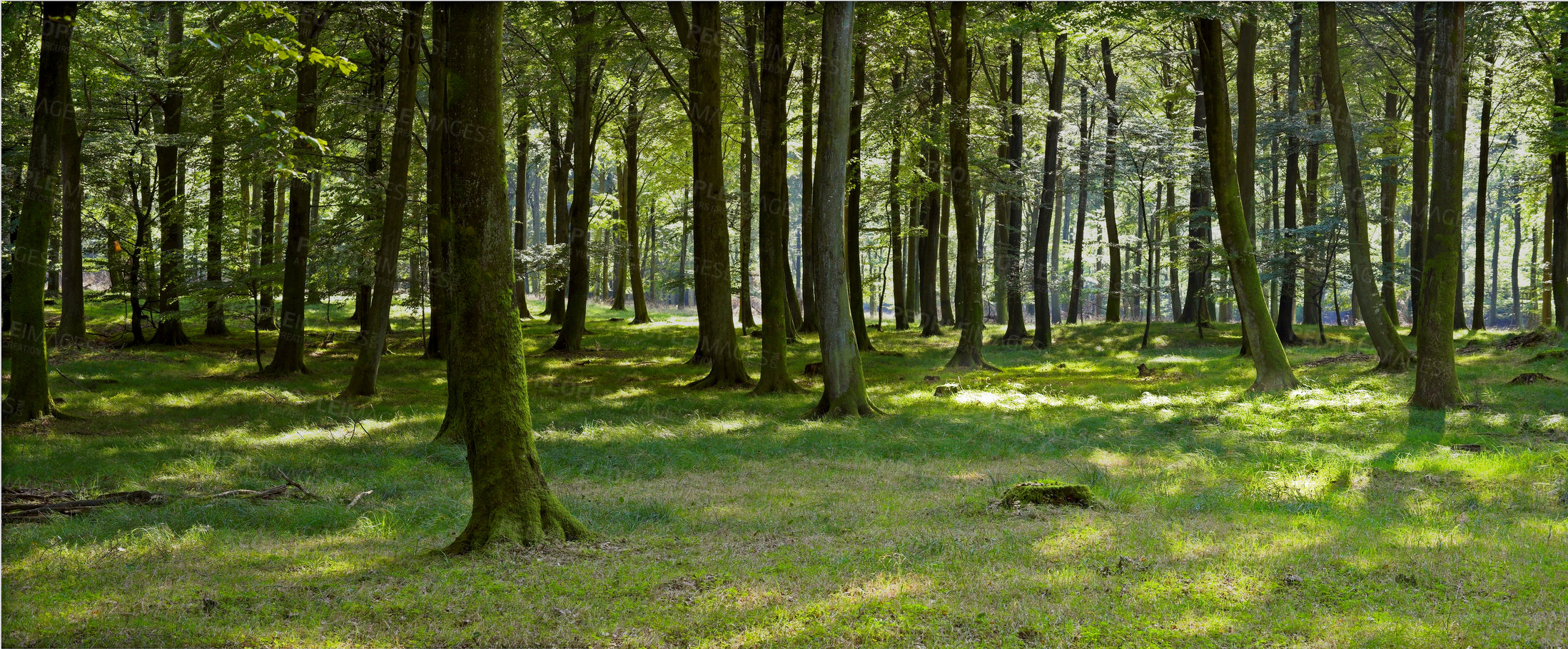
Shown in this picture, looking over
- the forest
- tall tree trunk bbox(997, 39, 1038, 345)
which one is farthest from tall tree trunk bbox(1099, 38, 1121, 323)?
tall tree trunk bbox(997, 39, 1038, 345)

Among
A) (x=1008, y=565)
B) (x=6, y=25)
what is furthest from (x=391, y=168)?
(x=1008, y=565)

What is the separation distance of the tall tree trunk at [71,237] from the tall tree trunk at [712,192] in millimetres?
11021

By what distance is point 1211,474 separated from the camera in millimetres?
7902

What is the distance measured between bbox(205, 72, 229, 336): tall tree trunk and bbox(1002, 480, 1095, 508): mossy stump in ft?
49.4

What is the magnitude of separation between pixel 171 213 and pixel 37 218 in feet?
28.4

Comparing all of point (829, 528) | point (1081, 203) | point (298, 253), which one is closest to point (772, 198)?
point (298, 253)

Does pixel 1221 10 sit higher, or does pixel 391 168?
pixel 1221 10

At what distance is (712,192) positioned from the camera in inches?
583

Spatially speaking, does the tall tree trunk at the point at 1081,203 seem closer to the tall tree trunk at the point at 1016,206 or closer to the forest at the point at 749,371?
the forest at the point at 749,371

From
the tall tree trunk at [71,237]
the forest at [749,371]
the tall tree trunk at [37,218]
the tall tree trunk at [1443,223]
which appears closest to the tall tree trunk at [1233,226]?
the forest at [749,371]

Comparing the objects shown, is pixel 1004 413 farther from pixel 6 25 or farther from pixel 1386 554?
pixel 6 25

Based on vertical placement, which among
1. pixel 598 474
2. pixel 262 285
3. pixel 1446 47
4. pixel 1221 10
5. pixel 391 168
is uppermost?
pixel 1221 10

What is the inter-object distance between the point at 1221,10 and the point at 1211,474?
764cm

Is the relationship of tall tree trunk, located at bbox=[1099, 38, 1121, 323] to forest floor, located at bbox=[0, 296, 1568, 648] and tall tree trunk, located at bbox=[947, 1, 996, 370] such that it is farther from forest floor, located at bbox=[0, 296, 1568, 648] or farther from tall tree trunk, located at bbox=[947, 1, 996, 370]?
forest floor, located at bbox=[0, 296, 1568, 648]
